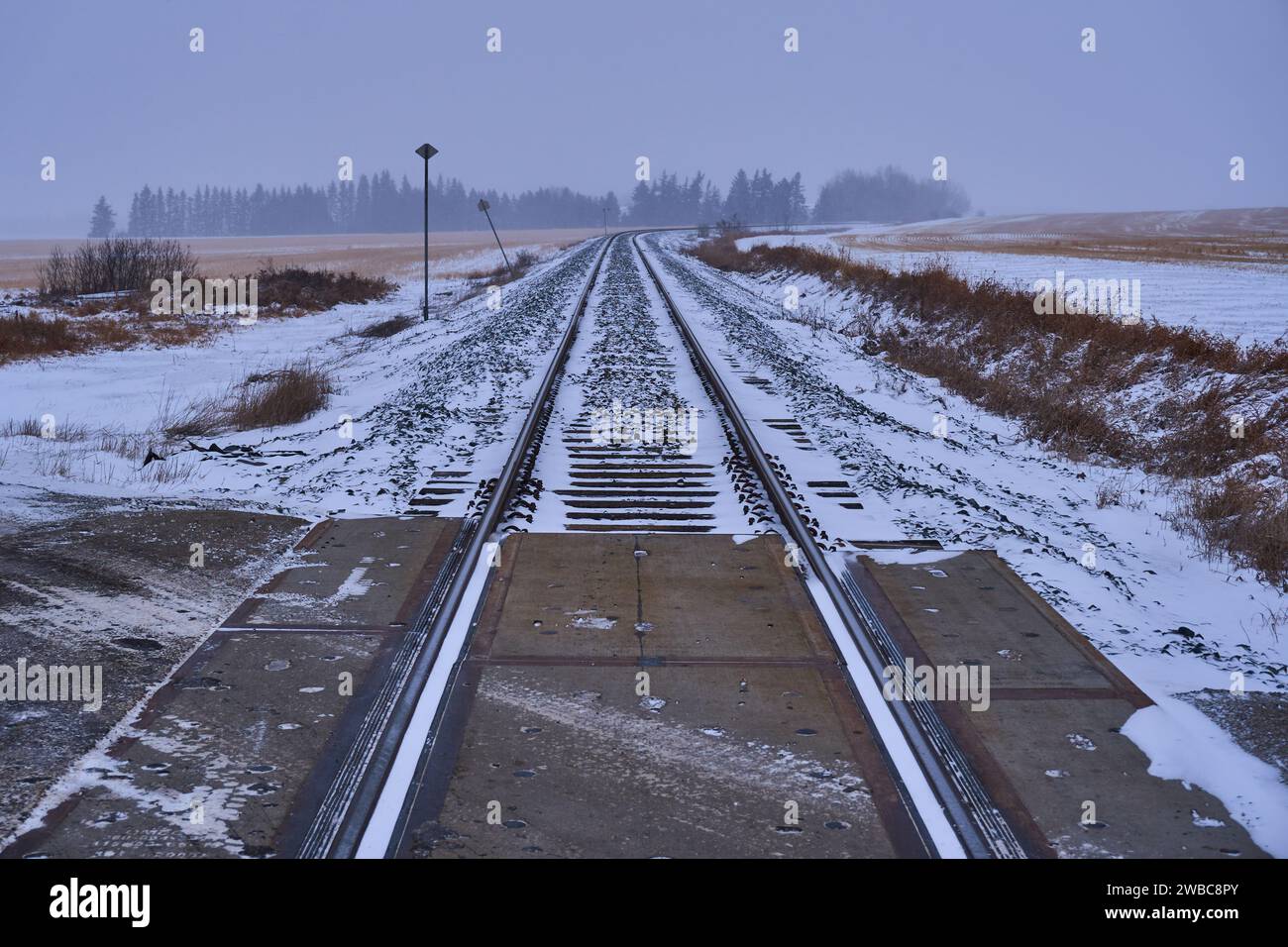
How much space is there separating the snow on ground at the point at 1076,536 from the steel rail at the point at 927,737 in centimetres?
82

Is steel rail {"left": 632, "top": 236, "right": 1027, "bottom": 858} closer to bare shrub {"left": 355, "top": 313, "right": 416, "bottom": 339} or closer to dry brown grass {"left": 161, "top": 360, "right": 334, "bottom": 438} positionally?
dry brown grass {"left": 161, "top": 360, "right": 334, "bottom": 438}

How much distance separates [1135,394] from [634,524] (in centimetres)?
884

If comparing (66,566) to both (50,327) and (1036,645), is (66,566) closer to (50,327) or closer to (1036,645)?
(1036,645)

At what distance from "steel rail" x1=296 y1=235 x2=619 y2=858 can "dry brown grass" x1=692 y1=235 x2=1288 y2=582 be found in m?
5.38

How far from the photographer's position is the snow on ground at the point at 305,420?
8578mm

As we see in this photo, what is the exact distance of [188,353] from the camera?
2073cm

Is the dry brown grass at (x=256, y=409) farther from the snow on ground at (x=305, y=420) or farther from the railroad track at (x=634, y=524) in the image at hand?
the railroad track at (x=634, y=524)

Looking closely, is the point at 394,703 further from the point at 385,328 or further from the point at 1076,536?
the point at 385,328

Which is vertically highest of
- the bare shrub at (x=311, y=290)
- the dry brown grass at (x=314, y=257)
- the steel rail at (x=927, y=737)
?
the dry brown grass at (x=314, y=257)

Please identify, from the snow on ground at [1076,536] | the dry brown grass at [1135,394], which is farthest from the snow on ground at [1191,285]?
the snow on ground at [1076,536]

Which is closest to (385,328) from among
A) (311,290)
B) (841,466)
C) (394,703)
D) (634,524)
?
(311,290)

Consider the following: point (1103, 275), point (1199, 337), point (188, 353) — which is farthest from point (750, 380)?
point (1103, 275)

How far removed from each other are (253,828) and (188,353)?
764 inches

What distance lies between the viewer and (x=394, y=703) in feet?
14.6
